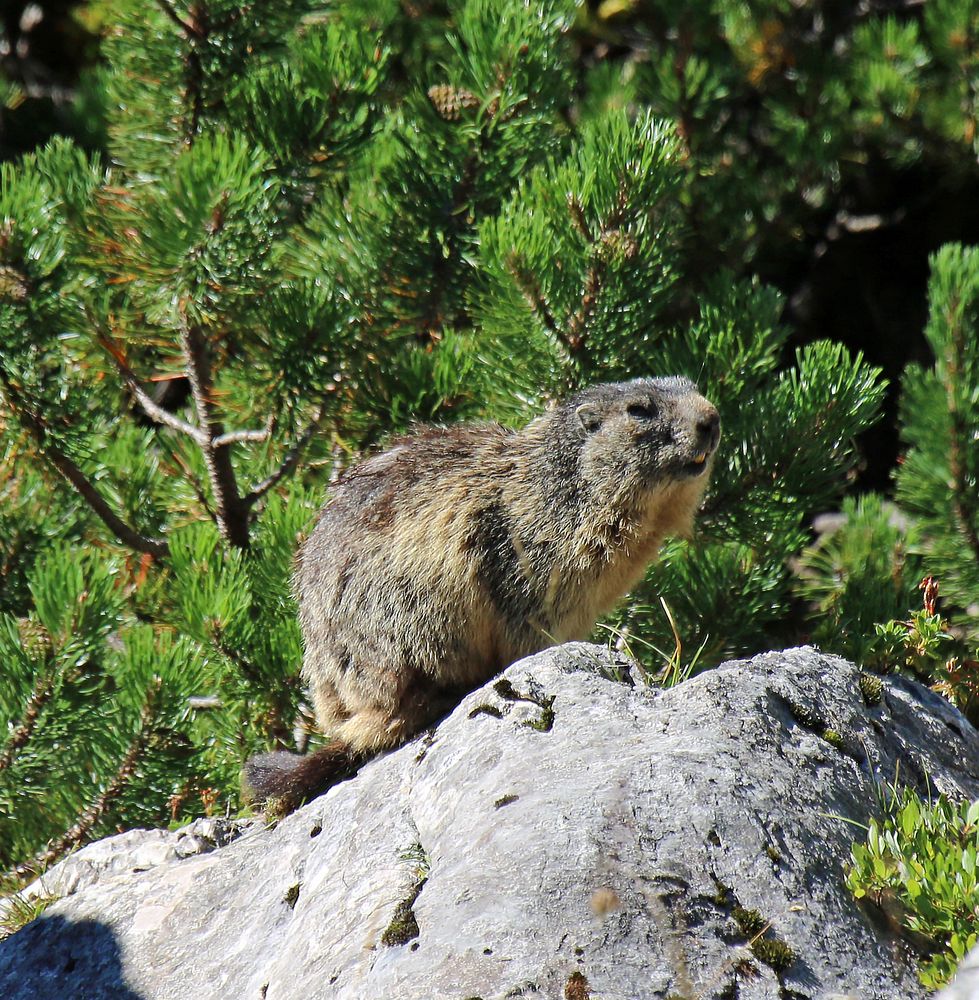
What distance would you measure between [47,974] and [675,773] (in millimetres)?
2335

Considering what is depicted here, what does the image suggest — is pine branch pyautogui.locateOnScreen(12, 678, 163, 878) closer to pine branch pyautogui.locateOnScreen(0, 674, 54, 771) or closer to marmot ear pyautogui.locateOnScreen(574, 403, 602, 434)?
pine branch pyautogui.locateOnScreen(0, 674, 54, 771)

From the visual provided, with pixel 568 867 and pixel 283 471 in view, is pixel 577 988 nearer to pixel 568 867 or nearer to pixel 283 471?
pixel 568 867

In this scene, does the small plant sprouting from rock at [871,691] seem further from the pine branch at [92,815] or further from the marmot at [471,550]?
the pine branch at [92,815]

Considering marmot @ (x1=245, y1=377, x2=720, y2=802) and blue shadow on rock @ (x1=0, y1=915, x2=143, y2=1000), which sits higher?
marmot @ (x1=245, y1=377, x2=720, y2=802)

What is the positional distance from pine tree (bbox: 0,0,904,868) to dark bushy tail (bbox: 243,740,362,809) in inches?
22.0

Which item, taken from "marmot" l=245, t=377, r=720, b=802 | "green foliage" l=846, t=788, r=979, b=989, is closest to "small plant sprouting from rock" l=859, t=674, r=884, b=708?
"green foliage" l=846, t=788, r=979, b=989

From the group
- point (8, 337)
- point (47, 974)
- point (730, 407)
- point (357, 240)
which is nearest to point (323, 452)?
point (357, 240)

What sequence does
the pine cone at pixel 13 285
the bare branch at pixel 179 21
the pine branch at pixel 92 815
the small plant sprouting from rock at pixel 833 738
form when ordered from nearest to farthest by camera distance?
the small plant sprouting from rock at pixel 833 738, the pine branch at pixel 92 815, the pine cone at pixel 13 285, the bare branch at pixel 179 21

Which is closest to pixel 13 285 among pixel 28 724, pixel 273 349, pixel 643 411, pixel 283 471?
pixel 273 349

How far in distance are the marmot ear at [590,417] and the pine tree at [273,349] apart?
0.50 metres

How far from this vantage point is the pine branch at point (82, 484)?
5.52 metres

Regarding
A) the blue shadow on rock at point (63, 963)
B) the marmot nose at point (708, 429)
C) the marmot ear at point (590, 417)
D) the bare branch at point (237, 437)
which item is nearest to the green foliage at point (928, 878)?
the marmot nose at point (708, 429)

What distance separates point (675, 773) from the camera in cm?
335

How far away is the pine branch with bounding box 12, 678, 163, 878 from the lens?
5.22 m
